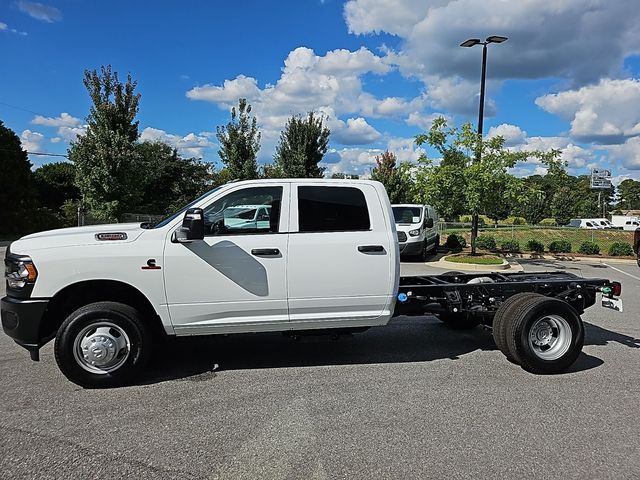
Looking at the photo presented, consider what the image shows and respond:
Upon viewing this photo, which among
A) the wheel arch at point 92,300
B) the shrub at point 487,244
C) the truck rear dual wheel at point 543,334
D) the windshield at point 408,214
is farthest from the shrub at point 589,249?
the wheel arch at point 92,300

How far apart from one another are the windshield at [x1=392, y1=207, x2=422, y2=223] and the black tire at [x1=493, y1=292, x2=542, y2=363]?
11861 millimetres

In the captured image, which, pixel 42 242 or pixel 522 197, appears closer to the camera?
pixel 42 242

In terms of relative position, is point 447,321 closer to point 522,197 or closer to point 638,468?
point 638,468

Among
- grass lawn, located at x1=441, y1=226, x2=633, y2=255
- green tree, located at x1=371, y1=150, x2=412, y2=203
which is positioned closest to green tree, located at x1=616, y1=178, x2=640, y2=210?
grass lawn, located at x1=441, y1=226, x2=633, y2=255

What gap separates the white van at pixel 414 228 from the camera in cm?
1714

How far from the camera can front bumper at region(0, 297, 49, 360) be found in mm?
4887

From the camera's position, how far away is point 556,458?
12.1 feet

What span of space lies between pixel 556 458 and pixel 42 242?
4749 millimetres

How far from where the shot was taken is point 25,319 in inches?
192

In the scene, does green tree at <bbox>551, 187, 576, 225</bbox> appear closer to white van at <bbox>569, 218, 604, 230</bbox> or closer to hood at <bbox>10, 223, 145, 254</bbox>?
white van at <bbox>569, 218, 604, 230</bbox>

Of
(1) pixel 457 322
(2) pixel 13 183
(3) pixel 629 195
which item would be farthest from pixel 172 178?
(3) pixel 629 195

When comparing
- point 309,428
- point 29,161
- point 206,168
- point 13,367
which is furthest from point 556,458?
point 206,168

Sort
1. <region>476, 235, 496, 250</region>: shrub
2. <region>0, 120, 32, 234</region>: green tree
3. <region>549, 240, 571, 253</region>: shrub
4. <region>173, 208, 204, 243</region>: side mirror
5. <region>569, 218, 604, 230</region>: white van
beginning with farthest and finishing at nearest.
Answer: <region>569, 218, 604, 230</region>: white van → <region>0, 120, 32, 234</region>: green tree → <region>476, 235, 496, 250</region>: shrub → <region>549, 240, 571, 253</region>: shrub → <region>173, 208, 204, 243</region>: side mirror

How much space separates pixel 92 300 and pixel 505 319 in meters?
4.36
